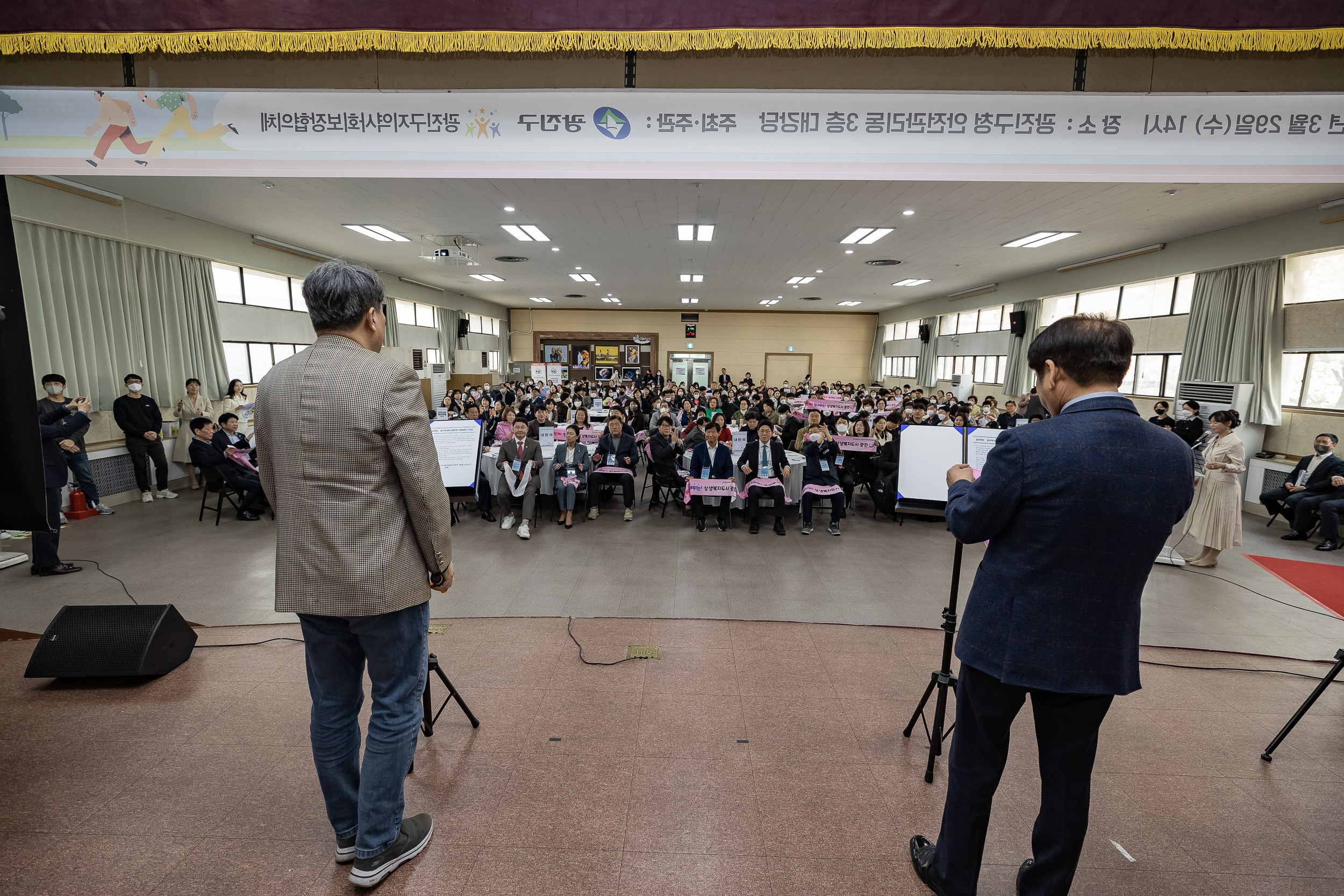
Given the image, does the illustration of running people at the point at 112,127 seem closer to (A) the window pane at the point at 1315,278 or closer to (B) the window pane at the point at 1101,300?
(A) the window pane at the point at 1315,278

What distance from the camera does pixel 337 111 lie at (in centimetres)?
244

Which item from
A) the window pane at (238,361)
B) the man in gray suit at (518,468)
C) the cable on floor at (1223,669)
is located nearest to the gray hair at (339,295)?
the cable on floor at (1223,669)

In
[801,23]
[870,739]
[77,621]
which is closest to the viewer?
[801,23]

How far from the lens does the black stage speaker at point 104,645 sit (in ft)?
9.37

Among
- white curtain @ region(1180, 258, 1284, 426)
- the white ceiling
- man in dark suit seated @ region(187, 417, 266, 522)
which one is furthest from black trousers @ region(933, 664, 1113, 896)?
white curtain @ region(1180, 258, 1284, 426)

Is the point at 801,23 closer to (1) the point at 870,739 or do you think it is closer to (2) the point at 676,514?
(1) the point at 870,739

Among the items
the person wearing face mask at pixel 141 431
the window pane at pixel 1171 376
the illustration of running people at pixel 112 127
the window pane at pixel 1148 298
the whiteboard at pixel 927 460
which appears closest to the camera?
the illustration of running people at pixel 112 127

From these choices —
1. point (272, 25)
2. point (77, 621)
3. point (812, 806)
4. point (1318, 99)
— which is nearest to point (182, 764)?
point (77, 621)

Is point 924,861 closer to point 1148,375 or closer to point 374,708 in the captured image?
point 374,708

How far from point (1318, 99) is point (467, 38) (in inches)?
141

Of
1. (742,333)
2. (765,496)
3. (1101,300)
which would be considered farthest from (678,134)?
(742,333)

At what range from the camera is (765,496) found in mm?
6293

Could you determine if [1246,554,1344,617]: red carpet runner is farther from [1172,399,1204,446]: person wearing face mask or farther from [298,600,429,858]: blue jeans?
[298,600,429,858]: blue jeans

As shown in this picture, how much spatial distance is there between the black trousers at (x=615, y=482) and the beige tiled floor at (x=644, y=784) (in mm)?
3408
